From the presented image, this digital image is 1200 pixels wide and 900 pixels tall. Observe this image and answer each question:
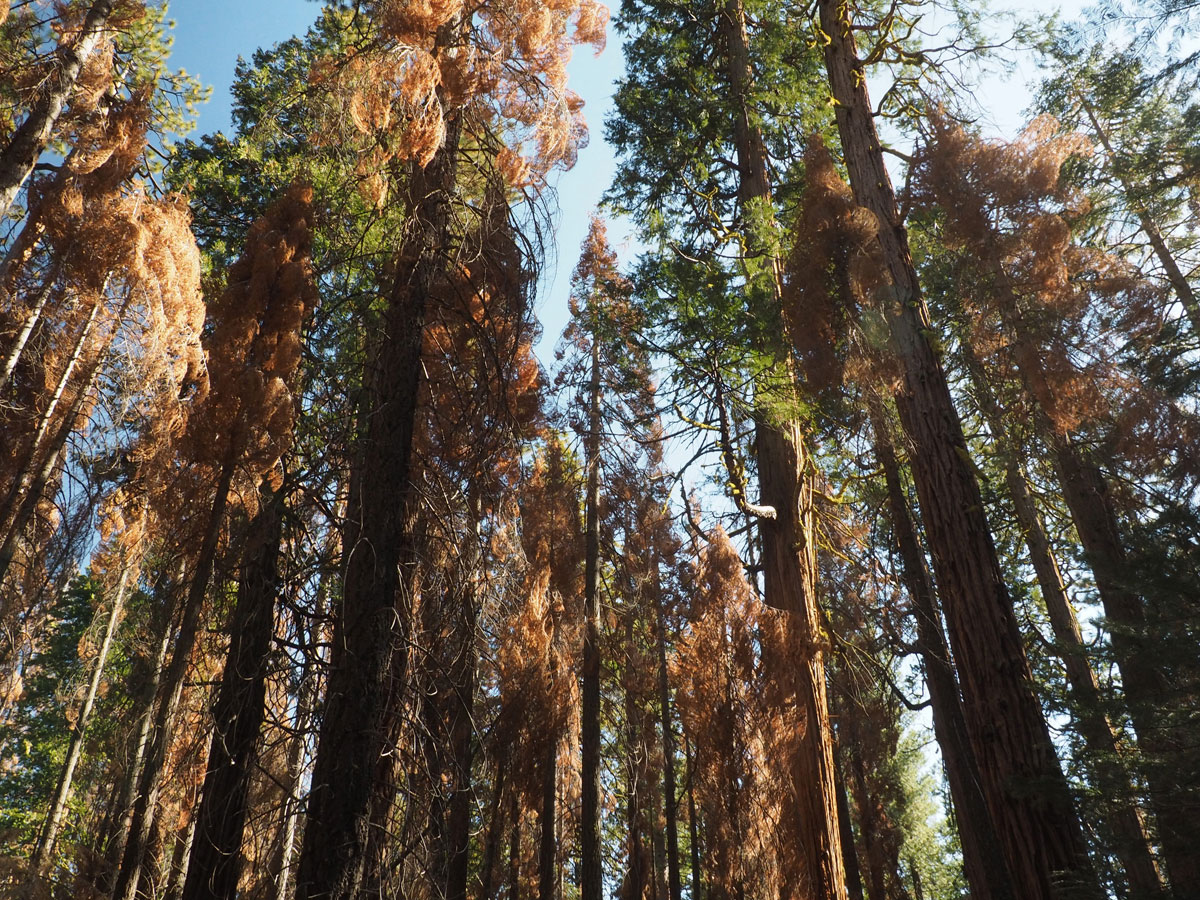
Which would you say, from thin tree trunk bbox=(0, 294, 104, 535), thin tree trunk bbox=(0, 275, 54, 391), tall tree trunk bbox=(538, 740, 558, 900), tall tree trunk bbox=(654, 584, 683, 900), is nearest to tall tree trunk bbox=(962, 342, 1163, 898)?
tall tree trunk bbox=(654, 584, 683, 900)

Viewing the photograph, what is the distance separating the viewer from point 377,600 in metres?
4.44

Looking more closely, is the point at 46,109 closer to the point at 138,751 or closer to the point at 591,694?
the point at 138,751

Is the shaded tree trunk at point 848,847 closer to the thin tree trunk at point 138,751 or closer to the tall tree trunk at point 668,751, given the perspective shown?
the tall tree trunk at point 668,751

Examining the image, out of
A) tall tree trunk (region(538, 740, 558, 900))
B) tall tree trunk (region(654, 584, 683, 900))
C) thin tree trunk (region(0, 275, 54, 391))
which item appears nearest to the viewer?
thin tree trunk (region(0, 275, 54, 391))

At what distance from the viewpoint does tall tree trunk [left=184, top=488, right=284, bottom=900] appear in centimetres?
544

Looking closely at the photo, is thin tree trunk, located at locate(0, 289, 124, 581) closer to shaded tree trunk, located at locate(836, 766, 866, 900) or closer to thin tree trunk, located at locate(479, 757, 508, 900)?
thin tree trunk, located at locate(479, 757, 508, 900)

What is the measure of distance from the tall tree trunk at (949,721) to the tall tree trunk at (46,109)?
9.10 meters

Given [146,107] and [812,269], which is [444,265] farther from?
[146,107]

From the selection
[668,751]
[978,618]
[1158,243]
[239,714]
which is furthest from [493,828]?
[1158,243]

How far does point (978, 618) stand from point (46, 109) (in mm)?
10064

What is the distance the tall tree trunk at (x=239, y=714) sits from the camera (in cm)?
544

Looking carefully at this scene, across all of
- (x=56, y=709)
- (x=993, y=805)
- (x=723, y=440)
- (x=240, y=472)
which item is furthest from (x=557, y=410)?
(x=56, y=709)

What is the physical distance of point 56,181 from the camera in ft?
28.4

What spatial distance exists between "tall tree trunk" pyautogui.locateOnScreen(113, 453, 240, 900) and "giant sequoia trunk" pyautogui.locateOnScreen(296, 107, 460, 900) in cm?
220
